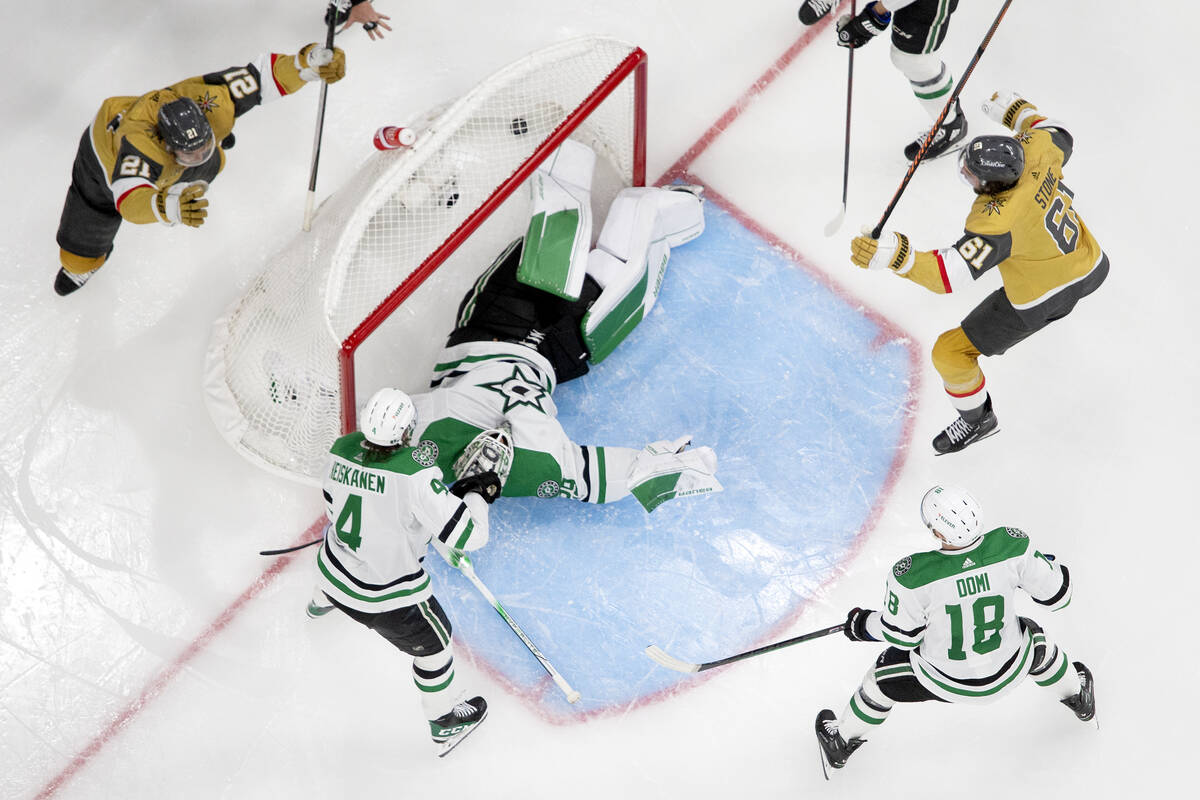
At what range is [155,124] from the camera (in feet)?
12.2

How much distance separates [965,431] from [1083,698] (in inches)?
33.9

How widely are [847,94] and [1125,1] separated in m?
1.18

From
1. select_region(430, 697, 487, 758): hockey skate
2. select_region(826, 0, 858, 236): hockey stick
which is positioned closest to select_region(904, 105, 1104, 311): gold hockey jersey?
select_region(826, 0, 858, 236): hockey stick

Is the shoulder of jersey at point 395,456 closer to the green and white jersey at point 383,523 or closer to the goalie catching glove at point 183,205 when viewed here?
the green and white jersey at point 383,523

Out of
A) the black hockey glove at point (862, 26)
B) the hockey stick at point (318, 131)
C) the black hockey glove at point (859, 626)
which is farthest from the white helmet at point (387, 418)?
the black hockey glove at point (862, 26)

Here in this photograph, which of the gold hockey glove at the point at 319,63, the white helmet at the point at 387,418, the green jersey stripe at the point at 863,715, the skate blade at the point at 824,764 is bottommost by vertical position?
the skate blade at the point at 824,764

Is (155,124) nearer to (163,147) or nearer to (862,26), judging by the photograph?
(163,147)

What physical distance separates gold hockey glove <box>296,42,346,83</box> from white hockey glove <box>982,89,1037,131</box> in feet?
6.39

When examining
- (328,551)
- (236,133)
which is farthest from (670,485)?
(236,133)

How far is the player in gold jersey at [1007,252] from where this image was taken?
3383 mm

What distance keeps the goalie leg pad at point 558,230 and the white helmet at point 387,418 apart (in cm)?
80

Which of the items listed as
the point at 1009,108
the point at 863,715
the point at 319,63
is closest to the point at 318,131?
the point at 319,63

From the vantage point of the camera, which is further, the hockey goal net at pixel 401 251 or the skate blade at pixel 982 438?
the skate blade at pixel 982 438

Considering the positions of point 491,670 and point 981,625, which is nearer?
point 981,625
